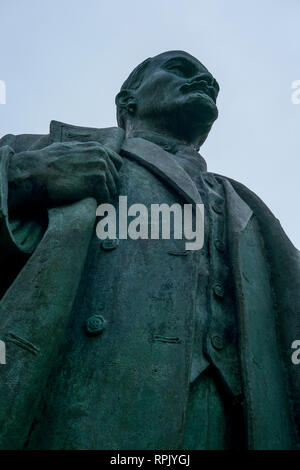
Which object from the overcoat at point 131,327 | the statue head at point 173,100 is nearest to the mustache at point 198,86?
the statue head at point 173,100

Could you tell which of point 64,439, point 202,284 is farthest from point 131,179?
point 64,439

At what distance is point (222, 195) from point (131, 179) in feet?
3.06

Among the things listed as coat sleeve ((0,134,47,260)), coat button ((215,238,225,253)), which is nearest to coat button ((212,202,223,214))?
coat button ((215,238,225,253))

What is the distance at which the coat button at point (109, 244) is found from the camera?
3824mm

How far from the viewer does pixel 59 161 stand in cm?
396

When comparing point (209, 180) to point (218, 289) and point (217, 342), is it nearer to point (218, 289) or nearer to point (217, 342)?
point (218, 289)

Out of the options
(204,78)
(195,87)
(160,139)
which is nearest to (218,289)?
(160,139)

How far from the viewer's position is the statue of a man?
289cm

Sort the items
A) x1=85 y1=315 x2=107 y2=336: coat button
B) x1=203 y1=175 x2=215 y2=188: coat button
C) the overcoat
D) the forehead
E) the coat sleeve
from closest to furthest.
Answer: the overcoat, x1=85 y1=315 x2=107 y2=336: coat button, the coat sleeve, x1=203 y1=175 x2=215 y2=188: coat button, the forehead

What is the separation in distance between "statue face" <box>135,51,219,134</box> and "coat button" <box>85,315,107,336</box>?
295cm

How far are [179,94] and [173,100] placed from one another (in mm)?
96

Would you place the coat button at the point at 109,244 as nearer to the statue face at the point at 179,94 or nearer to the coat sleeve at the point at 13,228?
the coat sleeve at the point at 13,228

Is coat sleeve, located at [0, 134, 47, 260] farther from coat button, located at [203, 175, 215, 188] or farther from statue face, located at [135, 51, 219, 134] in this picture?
statue face, located at [135, 51, 219, 134]

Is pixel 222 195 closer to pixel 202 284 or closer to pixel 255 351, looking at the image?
pixel 202 284
